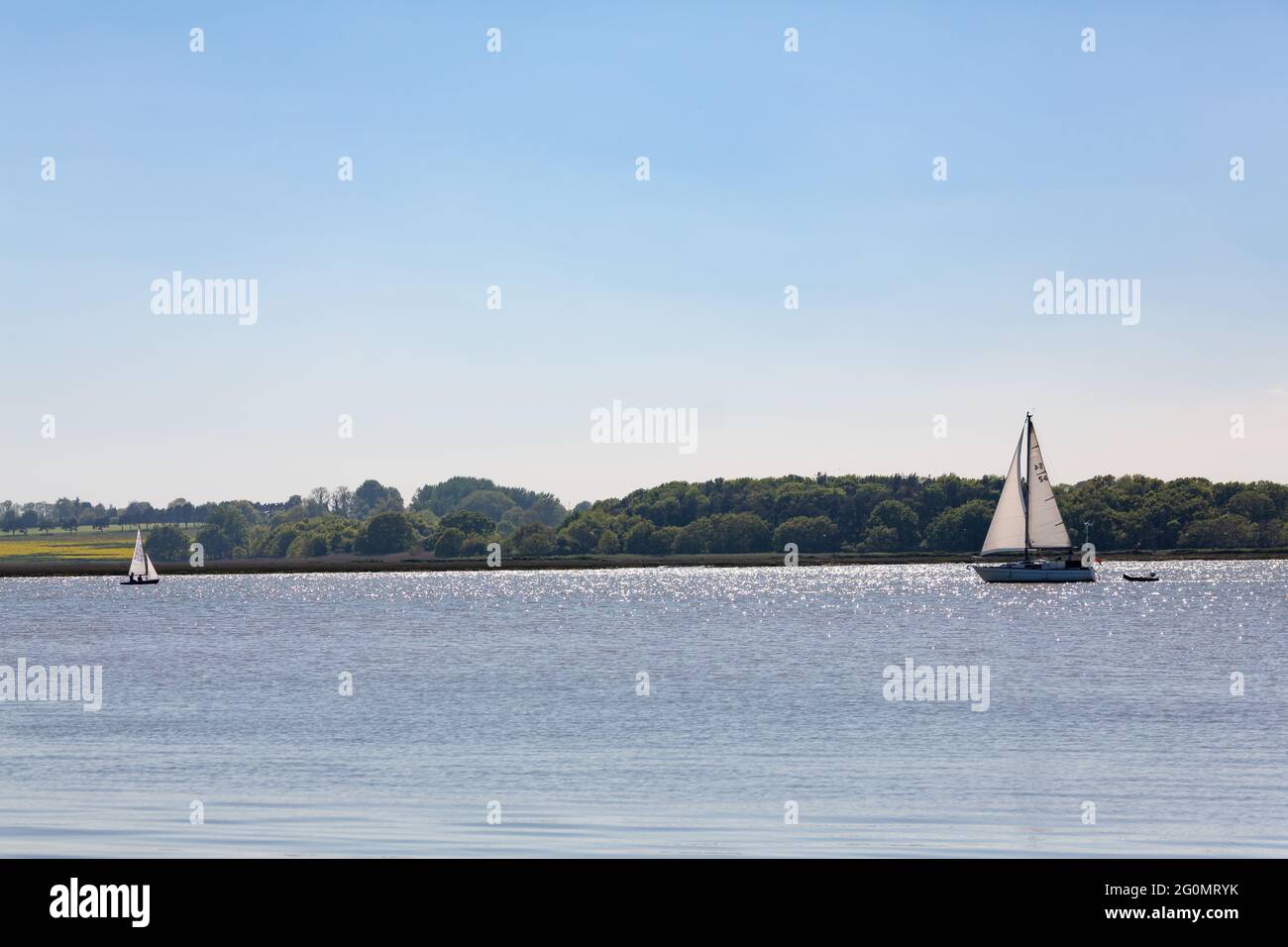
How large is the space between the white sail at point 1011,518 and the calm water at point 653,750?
190 ft

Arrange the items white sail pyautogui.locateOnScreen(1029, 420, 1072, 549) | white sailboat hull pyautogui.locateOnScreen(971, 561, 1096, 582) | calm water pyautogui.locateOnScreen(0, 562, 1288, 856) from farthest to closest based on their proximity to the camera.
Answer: white sailboat hull pyautogui.locateOnScreen(971, 561, 1096, 582), white sail pyautogui.locateOnScreen(1029, 420, 1072, 549), calm water pyautogui.locateOnScreen(0, 562, 1288, 856)

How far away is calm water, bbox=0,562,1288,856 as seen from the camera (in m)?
27.9

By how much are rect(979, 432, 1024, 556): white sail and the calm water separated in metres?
58.0

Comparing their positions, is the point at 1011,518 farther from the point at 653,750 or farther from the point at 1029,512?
the point at 653,750

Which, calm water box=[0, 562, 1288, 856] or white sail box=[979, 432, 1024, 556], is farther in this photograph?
white sail box=[979, 432, 1024, 556]

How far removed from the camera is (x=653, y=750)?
40844 mm

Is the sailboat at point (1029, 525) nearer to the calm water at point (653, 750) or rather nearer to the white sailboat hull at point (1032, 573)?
the white sailboat hull at point (1032, 573)

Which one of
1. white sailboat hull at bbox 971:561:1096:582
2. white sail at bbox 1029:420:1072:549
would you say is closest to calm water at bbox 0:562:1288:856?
white sail at bbox 1029:420:1072:549

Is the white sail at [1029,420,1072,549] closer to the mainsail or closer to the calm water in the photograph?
the mainsail

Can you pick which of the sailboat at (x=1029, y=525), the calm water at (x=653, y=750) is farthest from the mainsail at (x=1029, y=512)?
the calm water at (x=653, y=750)

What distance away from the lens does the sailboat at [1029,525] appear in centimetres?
15138
